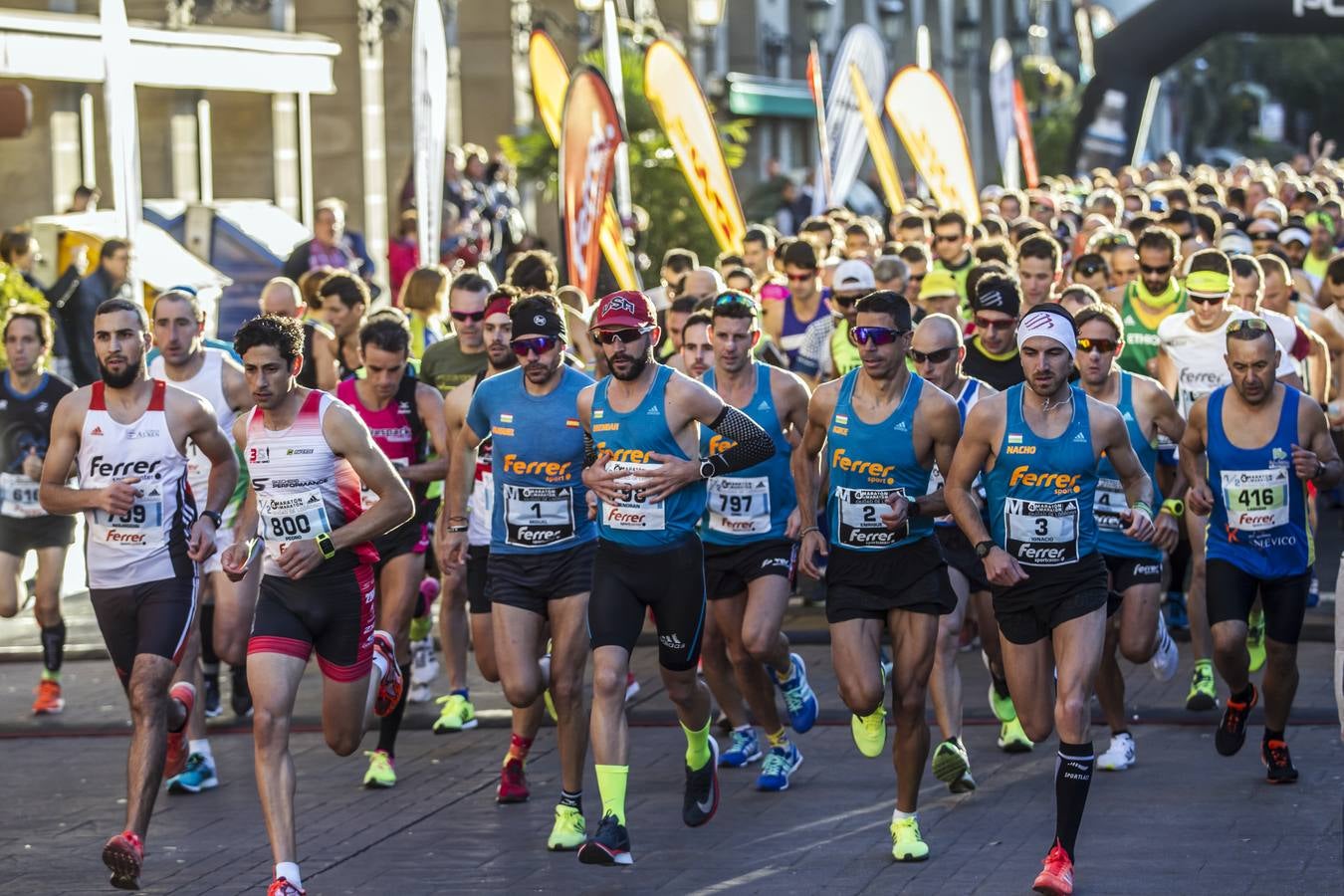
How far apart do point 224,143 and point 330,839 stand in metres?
20.3

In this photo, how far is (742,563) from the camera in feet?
30.3

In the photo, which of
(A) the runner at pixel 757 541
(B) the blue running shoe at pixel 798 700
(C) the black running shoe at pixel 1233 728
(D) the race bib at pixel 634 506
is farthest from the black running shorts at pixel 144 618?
(C) the black running shoe at pixel 1233 728

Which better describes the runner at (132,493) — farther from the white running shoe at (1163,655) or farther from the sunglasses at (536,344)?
the white running shoe at (1163,655)

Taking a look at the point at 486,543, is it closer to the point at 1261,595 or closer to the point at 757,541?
the point at 757,541

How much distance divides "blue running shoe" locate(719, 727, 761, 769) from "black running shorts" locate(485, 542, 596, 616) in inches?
54.6

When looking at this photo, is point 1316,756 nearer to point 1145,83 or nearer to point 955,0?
point 1145,83

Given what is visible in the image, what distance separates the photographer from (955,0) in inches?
2413

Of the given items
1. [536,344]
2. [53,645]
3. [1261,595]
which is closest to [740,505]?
[536,344]

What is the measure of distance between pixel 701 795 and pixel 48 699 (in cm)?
401

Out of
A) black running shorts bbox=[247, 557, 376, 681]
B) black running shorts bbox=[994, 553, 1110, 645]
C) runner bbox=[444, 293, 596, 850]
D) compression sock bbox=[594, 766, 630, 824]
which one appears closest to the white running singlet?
black running shorts bbox=[247, 557, 376, 681]

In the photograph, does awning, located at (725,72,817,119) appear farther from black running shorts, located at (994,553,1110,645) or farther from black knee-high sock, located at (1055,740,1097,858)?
black knee-high sock, located at (1055,740,1097,858)

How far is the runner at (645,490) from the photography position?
8.18 meters

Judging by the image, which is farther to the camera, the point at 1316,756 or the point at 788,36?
→ the point at 788,36

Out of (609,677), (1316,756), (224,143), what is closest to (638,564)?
(609,677)
